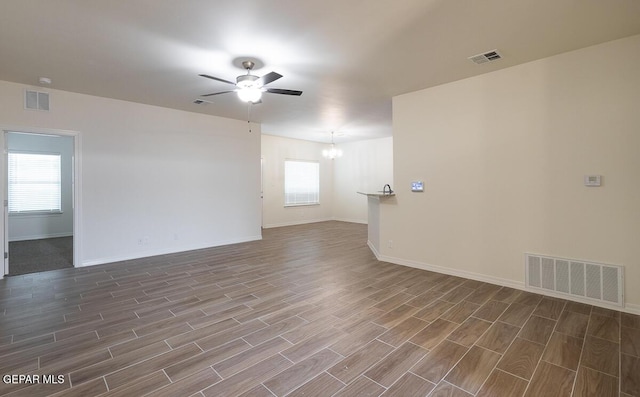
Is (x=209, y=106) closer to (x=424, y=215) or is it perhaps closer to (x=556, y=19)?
(x=424, y=215)

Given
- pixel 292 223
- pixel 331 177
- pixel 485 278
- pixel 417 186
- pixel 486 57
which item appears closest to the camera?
pixel 486 57

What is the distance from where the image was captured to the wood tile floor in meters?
1.97

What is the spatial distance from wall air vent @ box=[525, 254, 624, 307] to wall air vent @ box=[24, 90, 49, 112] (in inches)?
283

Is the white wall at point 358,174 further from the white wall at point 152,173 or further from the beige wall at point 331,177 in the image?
the white wall at point 152,173

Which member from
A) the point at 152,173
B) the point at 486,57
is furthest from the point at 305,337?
the point at 152,173

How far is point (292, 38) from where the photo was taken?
9.93 feet

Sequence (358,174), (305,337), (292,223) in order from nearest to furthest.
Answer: (305,337) → (292,223) → (358,174)

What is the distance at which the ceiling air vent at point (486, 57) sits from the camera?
336cm

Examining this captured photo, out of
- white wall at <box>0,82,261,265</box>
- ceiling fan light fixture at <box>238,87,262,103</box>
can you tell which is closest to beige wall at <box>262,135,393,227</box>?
white wall at <box>0,82,261,265</box>

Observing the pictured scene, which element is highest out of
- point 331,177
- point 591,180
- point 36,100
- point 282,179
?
point 36,100

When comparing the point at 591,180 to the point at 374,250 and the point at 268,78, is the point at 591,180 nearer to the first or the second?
the point at 374,250

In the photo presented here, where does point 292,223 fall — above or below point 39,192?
below

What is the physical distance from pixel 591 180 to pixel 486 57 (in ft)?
5.91

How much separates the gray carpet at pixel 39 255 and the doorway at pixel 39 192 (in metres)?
0.02
